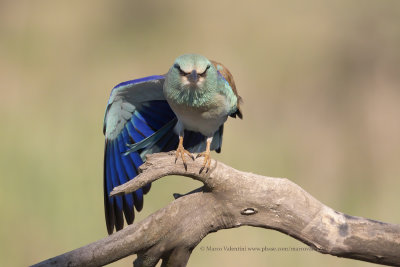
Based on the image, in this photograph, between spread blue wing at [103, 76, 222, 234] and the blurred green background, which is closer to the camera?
spread blue wing at [103, 76, 222, 234]

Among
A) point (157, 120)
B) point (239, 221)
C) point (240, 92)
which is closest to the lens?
point (239, 221)

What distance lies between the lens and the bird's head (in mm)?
2953

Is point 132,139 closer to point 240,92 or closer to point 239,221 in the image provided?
point 240,92

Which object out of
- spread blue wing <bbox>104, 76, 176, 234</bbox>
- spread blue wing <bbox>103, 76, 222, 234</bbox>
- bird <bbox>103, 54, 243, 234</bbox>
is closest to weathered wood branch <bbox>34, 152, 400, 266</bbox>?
bird <bbox>103, 54, 243, 234</bbox>

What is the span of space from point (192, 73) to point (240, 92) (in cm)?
123

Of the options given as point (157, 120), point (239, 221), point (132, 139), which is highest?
point (157, 120)

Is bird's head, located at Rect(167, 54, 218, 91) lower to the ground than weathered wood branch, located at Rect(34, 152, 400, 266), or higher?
higher

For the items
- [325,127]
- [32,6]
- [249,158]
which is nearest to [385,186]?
[325,127]

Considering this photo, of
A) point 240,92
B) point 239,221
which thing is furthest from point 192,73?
point 240,92

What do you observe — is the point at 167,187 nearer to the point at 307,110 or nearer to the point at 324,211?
the point at 307,110

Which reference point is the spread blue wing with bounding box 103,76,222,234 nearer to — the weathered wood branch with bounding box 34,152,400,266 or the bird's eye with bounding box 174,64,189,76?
the bird's eye with bounding box 174,64,189,76

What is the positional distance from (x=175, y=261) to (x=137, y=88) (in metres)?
1.07

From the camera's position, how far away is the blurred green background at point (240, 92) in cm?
369

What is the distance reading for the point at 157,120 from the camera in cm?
368
